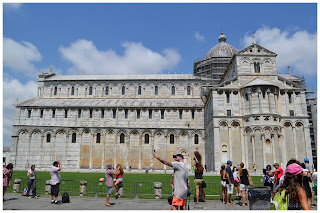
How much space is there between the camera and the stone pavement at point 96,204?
966cm

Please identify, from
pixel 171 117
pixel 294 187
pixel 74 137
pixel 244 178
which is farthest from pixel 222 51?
pixel 294 187

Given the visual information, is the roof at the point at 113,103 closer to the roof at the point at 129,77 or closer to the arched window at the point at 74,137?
the arched window at the point at 74,137

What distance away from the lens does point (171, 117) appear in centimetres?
4056

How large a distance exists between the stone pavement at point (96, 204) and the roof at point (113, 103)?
29686 mm

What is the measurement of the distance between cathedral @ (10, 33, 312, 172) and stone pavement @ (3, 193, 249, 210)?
69.1 feet

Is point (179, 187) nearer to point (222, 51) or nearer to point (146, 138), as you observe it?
point (146, 138)

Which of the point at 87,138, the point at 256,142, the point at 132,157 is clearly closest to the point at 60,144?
the point at 87,138

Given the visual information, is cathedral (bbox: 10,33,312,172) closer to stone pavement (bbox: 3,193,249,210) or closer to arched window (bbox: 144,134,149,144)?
arched window (bbox: 144,134,149,144)

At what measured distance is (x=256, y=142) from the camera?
29625 mm

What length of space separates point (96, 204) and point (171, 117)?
3060 cm

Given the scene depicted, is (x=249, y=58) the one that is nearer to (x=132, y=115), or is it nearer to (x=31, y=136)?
(x=132, y=115)

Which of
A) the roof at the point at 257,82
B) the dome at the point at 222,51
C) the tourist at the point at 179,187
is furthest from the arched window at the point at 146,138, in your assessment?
the tourist at the point at 179,187

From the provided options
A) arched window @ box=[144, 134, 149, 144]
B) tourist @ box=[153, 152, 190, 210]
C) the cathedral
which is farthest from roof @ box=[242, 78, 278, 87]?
tourist @ box=[153, 152, 190, 210]

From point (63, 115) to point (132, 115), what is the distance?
11503mm
